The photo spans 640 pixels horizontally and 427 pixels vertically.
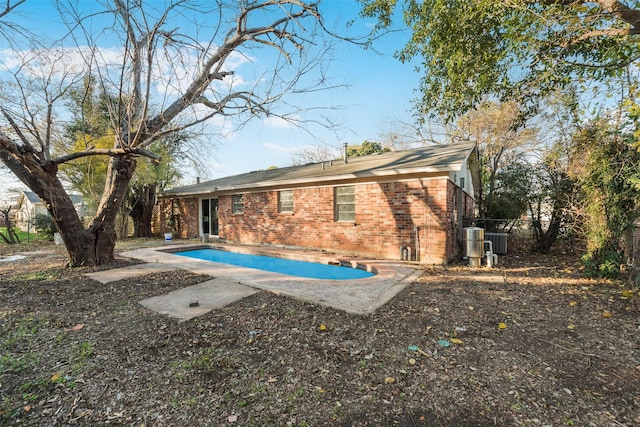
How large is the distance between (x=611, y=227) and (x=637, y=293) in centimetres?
149

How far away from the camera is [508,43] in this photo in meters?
4.91

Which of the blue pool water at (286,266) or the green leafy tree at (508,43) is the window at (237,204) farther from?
the green leafy tree at (508,43)

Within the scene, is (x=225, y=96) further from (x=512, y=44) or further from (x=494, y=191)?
(x=494, y=191)

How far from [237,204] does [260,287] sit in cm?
825

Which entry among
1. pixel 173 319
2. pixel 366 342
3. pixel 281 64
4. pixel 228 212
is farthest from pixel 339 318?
pixel 228 212

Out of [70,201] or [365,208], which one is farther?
[365,208]

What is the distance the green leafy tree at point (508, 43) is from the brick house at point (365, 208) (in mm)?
2168

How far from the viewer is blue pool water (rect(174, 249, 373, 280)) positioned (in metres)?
7.29

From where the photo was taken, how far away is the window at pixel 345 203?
9000mm

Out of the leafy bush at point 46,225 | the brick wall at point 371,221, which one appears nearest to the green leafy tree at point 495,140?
the brick wall at point 371,221

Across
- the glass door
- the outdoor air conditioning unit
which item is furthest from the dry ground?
the glass door

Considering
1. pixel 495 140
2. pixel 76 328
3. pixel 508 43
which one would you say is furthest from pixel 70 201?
pixel 495 140

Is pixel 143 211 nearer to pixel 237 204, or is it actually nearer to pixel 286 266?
pixel 237 204

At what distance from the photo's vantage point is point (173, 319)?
3.64 metres
